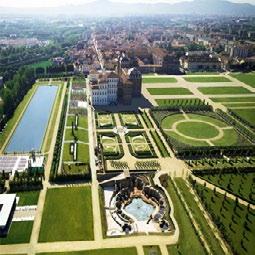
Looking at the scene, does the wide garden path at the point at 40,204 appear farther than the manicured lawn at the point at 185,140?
No

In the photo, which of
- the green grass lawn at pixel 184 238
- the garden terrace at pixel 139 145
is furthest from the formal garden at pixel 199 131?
the green grass lawn at pixel 184 238

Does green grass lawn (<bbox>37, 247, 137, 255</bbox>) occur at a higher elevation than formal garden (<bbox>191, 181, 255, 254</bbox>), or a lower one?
lower

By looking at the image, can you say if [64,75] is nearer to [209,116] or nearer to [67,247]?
[209,116]

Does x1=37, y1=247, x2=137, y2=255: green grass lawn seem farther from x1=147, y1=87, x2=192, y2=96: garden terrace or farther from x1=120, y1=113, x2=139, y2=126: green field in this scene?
x1=147, y1=87, x2=192, y2=96: garden terrace

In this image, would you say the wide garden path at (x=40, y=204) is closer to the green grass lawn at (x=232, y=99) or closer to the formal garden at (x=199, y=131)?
the formal garden at (x=199, y=131)

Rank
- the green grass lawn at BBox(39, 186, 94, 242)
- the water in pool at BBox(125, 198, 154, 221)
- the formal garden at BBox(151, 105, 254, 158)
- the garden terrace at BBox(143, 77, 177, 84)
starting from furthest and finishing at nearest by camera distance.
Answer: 1. the garden terrace at BBox(143, 77, 177, 84)
2. the formal garden at BBox(151, 105, 254, 158)
3. the water in pool at BBox(125, 198, 154, 221)
4. the green grass lawn at BBox(39, 186, 94, 242)

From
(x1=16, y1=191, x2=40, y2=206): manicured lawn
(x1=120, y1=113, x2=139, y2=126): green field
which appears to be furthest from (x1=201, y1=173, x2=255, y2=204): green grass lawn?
(x1=16, y1=191, x2=40, y2=206): manicured lawn

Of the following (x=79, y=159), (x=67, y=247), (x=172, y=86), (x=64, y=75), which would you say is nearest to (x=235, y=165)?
(x=79, y=159)
